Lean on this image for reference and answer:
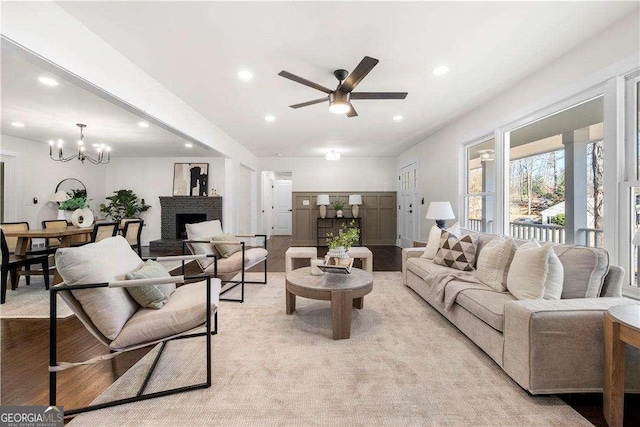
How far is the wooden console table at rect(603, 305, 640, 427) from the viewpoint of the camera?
1.39m

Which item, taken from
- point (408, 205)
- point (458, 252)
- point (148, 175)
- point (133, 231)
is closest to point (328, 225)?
point (408, 205)

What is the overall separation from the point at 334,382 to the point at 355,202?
615 centimetres

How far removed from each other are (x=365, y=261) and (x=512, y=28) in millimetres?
2902

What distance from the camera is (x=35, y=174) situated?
6211mm

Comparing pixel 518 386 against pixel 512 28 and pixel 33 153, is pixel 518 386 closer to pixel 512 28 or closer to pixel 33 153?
pixel 512 28

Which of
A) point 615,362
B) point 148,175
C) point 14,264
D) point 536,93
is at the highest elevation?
point 536,93

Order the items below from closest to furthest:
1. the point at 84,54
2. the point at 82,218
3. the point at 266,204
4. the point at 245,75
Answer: the point at 84,54, the point at 245,75, the point at 82,218, the point at 266,204

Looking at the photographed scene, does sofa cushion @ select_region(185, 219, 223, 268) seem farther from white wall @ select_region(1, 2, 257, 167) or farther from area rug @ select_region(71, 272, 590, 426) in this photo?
white wall @ select_region(1, 2, 257, 167)

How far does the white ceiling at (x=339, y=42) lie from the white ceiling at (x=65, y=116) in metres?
0.81

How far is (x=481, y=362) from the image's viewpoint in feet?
6.62

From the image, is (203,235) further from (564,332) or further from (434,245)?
(564,332)

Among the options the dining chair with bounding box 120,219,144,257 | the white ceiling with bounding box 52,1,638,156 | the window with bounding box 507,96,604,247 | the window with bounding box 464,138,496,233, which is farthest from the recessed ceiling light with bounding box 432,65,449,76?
the dining chair with bounding box 120,219,144,257

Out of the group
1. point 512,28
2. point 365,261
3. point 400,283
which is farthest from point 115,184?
point 512,28

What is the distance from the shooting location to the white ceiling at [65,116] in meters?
3.15
